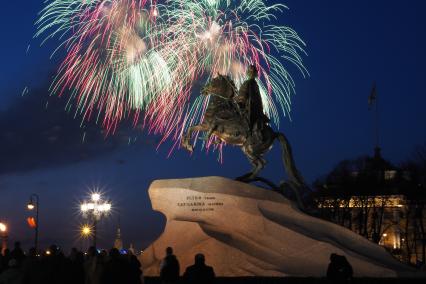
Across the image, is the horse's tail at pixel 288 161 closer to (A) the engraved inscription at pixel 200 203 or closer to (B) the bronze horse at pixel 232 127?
(B) the bronze horse at pixel 232 127

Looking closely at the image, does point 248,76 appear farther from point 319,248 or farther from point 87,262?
point 87,262

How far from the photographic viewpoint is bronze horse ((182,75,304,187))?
2017cm

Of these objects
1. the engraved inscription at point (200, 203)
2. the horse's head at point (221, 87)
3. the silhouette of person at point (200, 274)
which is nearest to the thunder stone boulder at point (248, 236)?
the engraved inscription at point (200, 203)

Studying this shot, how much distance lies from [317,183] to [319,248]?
3471 cm

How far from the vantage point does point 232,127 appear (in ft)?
66.1

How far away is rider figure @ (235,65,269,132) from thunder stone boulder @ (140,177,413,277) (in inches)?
93.9

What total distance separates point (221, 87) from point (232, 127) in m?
1.33

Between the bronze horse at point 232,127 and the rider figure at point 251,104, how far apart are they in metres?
0.12

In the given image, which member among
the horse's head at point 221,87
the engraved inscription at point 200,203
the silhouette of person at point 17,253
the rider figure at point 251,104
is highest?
the horse's head at point 221,87

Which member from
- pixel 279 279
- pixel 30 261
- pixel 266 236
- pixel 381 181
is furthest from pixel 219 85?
pixel 381 181

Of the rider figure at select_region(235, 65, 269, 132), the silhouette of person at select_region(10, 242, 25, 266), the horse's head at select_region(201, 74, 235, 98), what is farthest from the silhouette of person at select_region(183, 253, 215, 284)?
the horse's head at select_region(201, 74, 235, 98)

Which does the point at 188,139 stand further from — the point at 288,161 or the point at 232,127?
the point at 288,161

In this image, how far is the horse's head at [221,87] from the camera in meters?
20.5

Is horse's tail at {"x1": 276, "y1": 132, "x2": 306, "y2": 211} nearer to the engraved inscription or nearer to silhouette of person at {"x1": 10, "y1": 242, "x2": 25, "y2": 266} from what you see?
the engraved inscription
